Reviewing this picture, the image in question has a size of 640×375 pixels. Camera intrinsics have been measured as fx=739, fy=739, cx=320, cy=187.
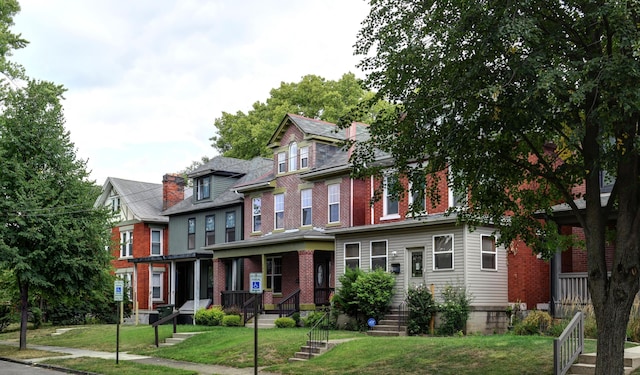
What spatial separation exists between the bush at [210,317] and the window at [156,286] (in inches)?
498

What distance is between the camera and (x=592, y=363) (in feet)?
51.1

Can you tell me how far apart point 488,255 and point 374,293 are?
4326mm

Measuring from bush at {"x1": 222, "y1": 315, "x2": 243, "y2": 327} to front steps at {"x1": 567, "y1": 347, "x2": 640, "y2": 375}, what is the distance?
19.2 meters

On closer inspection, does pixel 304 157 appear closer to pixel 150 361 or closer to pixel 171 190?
pixel 150 361

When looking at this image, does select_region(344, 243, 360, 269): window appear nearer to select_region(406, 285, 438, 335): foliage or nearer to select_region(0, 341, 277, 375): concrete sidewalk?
select_region(406, 285, 438, 335): foliage

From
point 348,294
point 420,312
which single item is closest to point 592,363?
point 420,312

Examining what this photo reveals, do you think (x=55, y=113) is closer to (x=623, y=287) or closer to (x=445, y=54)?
(x=445, y=54)

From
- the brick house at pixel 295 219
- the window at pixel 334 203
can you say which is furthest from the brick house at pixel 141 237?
the window at pixel 334 203

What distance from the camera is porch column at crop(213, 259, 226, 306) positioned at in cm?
3803

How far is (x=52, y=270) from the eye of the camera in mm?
28859

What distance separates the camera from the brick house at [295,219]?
107 ft

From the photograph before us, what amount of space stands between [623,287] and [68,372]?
16.5m

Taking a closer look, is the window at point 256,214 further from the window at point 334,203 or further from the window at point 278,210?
the window at point 334,203

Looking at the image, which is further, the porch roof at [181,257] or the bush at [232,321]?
the porch roof at [181,257]
